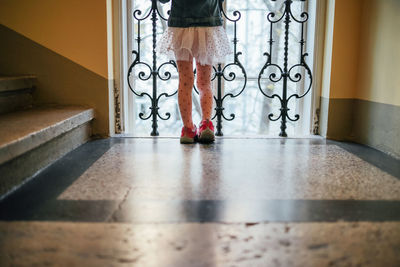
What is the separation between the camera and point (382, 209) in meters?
1.24

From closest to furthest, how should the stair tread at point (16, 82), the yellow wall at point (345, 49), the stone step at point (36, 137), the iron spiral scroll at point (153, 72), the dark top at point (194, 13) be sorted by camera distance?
the stone step at point (36, 137) < the stair tread at point (16, 82) < the dark top at point (194, 13) < the yellow wall at point (345, 49) < the iron spiral scroll at point (153, 72)

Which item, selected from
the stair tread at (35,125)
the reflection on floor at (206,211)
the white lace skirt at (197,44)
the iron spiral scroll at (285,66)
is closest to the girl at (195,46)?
the white lace skirt at (197,44)

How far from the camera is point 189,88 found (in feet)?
7.32

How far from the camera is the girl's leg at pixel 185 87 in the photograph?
7.23ft

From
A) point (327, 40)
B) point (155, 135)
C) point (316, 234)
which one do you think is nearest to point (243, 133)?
point (155, 135)

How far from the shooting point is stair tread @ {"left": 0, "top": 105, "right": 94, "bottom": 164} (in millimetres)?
1364

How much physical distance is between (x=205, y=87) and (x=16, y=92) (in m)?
1.08

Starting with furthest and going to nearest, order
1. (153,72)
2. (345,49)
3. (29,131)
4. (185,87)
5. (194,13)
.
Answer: (153,72)
(345,49)
(185,87)
(194,13)
(29,131)

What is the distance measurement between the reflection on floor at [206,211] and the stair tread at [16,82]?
20.0 inches

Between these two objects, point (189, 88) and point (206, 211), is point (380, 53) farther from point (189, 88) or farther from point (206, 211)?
point (206, 211)

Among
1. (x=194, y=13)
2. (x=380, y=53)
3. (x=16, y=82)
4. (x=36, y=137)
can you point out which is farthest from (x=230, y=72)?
(x=36, y=137)

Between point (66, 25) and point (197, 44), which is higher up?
point (66, 25)

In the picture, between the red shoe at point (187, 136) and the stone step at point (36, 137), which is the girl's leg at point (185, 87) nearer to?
the red shoe at point (187, 136)

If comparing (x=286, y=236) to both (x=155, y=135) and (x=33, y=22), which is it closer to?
(x=155, y=135)
